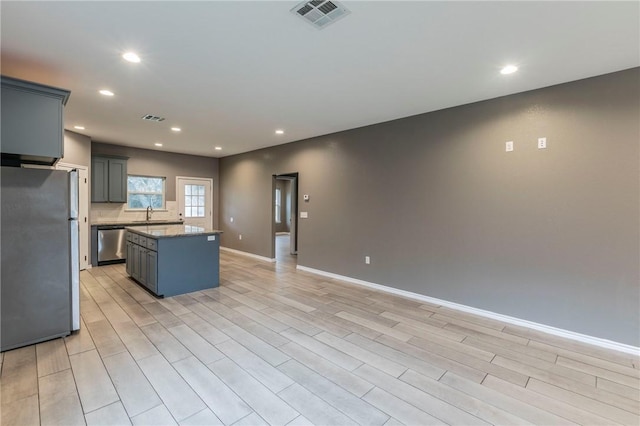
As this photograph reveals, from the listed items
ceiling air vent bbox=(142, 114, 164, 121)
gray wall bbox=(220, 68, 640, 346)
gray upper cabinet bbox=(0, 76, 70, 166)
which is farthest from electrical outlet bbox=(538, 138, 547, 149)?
ceiling air vent bbox=(142, 114, 164, 121)

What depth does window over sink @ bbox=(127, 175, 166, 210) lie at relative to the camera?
7113mm

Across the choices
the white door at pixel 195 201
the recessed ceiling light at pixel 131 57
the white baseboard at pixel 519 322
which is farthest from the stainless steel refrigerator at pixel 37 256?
the white door at pixel 195 201

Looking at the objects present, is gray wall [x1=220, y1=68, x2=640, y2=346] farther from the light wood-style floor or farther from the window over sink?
the window over sink

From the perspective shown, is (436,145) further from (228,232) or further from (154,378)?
(228,232)

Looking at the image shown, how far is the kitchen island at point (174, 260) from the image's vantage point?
13.6ft

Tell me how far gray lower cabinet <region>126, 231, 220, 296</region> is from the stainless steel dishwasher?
Answer: 67.7 inches

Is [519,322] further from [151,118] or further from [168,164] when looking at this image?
[168,164]

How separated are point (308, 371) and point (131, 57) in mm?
3219

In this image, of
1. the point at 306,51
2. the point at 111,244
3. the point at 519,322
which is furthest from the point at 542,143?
the point at 111,244

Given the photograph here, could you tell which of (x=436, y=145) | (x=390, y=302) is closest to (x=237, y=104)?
(x=436, y=145)

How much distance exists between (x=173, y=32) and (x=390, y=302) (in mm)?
3935

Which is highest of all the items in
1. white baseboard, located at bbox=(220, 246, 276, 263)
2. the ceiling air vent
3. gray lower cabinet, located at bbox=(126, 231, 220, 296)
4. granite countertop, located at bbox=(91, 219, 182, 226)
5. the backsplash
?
the ceiling air vent

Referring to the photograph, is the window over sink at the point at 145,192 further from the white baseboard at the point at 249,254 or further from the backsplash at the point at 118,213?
the white baseboard at the point at 249,254

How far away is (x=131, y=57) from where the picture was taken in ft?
8.69
